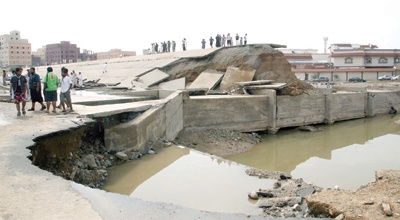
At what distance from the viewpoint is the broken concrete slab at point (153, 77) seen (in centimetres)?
2163

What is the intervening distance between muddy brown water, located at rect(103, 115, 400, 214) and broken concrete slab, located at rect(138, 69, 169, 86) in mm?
8357

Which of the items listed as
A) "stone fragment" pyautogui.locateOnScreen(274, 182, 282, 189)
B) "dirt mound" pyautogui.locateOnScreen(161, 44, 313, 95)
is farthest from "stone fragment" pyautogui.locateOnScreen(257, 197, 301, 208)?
"dirt mound" pyautogui.locateOnScreen(161, 44, 313, 95)

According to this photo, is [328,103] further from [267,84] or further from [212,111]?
[212,111]

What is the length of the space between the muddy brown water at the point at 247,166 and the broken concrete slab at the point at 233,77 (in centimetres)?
440

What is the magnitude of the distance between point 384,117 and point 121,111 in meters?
19.7

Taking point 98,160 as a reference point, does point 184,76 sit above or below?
above

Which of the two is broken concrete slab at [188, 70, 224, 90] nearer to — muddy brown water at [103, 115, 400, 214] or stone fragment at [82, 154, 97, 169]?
muddy brown water at [103, 115, 400, 214]

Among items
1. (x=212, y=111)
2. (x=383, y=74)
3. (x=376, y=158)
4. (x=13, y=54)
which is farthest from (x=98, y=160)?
(x=13, y=54)

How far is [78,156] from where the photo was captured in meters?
7.41

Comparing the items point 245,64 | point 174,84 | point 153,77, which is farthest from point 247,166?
point 153,77

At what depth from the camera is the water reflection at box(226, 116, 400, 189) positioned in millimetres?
10109

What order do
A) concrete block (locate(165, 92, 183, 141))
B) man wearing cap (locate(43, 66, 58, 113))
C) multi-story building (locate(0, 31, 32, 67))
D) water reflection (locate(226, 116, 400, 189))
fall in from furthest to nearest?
multi-story building (locate(0, 31, 32, 67)) → concrete block (locate(165, 92, 183, 141)) → water reflection (locate(226, 116, 400, 189)) → man wearing cap (locate(43, 66, 58, 113))

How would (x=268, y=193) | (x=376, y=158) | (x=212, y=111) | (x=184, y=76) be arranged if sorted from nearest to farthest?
(x=268, y=193) → (x=376, y=158) → (x=212, y=111) → (x=184, y=76)

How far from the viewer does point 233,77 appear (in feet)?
66.7
